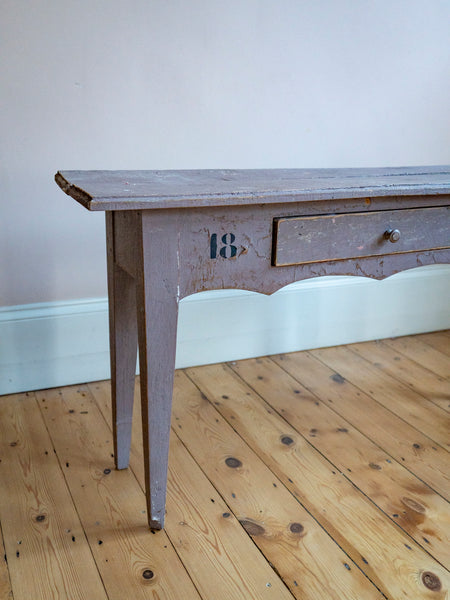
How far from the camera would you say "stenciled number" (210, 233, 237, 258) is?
1.22 metres

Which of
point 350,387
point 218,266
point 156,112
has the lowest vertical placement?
point 350,387

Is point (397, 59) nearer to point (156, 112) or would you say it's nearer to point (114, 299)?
point (156, 112)

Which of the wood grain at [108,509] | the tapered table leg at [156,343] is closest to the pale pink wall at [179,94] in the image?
the wood grain at [108,509]

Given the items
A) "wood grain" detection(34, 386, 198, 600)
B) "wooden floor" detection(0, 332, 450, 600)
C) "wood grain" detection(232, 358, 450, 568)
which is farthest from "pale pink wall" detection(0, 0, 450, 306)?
"wood grain" detection(232, 358, 450, 568)

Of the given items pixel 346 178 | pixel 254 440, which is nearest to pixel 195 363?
pixel 254 440

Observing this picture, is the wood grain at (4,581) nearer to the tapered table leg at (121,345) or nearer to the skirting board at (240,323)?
the tapered table leg at (121,345)

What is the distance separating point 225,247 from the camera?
1.23 metres

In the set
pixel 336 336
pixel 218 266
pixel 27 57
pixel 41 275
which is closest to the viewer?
pixel 218 266

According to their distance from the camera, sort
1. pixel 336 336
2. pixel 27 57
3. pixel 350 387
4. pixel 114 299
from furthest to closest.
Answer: pixel 336 336
pixel 350 387
pixel 27 57
pixel 114 299

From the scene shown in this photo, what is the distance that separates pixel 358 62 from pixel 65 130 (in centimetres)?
102

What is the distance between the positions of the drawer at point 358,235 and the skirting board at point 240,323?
2.61 feet

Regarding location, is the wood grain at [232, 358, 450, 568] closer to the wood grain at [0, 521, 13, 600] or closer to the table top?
the table top

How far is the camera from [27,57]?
5.57ft

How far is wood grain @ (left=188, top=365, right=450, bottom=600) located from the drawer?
586mm
